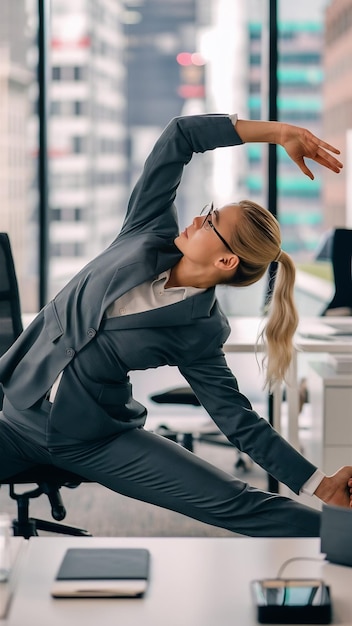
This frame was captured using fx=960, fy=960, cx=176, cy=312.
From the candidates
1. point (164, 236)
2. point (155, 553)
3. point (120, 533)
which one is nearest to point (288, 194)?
point (120, 533)

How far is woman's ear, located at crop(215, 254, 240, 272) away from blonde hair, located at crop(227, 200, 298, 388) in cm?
2

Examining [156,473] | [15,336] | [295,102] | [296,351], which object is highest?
[295,102]

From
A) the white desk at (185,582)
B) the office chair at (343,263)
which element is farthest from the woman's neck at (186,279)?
the office chair at (343,263)

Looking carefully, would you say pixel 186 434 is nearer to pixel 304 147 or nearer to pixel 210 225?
pixel 210 225

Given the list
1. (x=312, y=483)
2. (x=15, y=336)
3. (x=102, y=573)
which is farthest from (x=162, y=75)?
(x=102, y=573)

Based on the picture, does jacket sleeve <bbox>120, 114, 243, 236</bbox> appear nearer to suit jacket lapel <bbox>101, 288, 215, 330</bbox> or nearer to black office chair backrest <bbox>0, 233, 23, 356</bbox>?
suit jacket lapel <bbox>101, 288, 215, 330</bbox>

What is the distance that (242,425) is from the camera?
2.32 meters

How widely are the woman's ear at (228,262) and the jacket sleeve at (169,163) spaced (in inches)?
9.8

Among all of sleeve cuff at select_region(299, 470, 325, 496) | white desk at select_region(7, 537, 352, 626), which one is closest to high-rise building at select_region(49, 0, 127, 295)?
sleeve cuff at select_region(299, 470, 325, 496)

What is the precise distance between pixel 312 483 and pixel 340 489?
0.29ft

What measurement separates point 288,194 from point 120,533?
7.72 feet

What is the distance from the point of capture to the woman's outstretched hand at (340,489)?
217cm

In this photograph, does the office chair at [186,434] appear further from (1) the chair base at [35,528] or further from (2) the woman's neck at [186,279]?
(2) the woman's neck at [186,279]

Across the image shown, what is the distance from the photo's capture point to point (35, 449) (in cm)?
255
